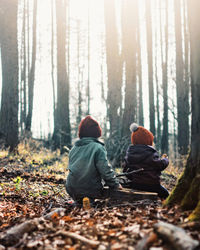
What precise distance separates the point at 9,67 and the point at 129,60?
170 inches

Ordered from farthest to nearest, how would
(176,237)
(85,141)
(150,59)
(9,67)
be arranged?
(150,59) → (9,67) → (85,141) → (176,237)

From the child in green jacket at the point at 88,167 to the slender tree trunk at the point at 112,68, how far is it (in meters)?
6.60

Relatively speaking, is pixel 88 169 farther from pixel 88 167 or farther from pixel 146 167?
pixel 146 167

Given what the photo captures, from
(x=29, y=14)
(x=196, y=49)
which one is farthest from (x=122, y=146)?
(x=29, y=14)

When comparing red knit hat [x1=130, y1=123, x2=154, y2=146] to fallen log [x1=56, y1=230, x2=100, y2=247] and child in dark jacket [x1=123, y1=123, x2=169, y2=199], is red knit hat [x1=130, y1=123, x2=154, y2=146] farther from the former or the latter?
fallen log [x1=56, y1=230, x2=100, y2=247]

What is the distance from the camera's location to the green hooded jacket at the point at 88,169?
15.0 ft

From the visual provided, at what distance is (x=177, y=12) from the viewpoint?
536 inches

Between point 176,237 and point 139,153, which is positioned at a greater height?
point 139,153

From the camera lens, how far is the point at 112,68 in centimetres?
1199

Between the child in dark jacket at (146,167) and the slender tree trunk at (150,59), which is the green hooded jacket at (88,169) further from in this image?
the slender tree trunk at (150,59)

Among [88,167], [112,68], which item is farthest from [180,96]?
[88,167]

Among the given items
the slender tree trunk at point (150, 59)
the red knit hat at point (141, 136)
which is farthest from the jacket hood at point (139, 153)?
the slender tree trunk at point (150, 59)

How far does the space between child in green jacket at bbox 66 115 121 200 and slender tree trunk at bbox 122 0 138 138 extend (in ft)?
18.0

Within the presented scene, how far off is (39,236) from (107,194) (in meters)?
1.97
